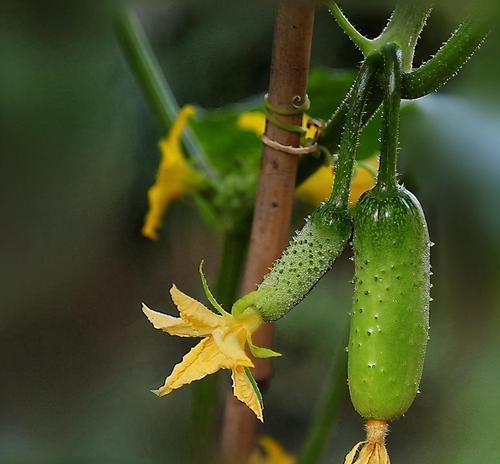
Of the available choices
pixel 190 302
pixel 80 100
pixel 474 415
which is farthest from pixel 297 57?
pixel 80 100

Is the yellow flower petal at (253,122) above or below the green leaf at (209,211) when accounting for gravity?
above

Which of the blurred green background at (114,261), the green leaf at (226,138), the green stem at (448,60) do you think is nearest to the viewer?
the green stem at (448,60)

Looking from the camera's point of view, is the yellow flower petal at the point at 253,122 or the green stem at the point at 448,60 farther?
the yellow flower petal at the point at 253,122

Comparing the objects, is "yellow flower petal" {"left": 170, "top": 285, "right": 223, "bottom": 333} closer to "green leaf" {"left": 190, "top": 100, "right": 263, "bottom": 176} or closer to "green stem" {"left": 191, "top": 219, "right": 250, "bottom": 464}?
"green stem" {"left": 191, "top": 219, "right": 250, "bottom": 464}

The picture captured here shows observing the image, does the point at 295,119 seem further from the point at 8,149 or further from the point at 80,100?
the point at 8,149

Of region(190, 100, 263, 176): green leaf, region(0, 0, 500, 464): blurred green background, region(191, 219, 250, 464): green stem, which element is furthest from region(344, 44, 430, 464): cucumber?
region(0, 0, 500, 464): blurred green background

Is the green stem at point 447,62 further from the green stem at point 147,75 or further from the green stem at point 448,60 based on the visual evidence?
the green stem at point 147,75

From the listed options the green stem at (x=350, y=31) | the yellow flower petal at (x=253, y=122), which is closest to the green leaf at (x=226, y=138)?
the yellow flower petal at (x=253, y=122)

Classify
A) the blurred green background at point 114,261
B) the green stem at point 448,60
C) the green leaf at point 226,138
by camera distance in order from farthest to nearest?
the blurred green background at point 114,261 → the green leaf at point 226,138 → the green stem at point 448,60
